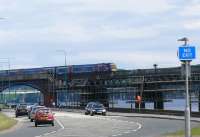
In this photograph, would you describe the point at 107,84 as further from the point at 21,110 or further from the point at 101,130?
the point at 101,130

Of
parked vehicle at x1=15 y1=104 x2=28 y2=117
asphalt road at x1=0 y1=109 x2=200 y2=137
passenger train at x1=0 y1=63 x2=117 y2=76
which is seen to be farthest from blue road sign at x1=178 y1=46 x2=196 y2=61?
passenger train at x1=0 y1=63 x2=117 y2=76

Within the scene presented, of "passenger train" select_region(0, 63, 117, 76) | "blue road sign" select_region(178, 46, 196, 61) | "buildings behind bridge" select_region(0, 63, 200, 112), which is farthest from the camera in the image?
"passenger train" select_region(0, 63, 117, 76)

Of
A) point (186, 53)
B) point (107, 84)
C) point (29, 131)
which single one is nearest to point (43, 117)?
point (29, 131)

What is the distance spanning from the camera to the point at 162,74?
371ft

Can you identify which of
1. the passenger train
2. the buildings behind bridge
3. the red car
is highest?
the passenger train

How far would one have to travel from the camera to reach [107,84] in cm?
12850

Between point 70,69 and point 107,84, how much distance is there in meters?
8.96

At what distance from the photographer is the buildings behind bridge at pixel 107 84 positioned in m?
116

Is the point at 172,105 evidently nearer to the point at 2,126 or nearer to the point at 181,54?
the point at 2,126

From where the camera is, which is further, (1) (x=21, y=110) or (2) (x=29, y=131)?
(1) (x=21, y=110)

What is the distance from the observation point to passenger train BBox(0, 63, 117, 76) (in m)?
125

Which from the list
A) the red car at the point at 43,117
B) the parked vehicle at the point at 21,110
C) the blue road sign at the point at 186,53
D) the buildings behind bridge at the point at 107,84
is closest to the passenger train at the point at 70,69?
the buildings behind bridge at the point at 107,84

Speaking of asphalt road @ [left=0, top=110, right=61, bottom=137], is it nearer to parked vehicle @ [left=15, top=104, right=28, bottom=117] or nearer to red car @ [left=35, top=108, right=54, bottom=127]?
red car @ [left=35, top=108, right=54, bottom=127]

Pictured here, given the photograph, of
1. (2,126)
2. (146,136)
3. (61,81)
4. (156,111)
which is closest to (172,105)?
(61,81)
